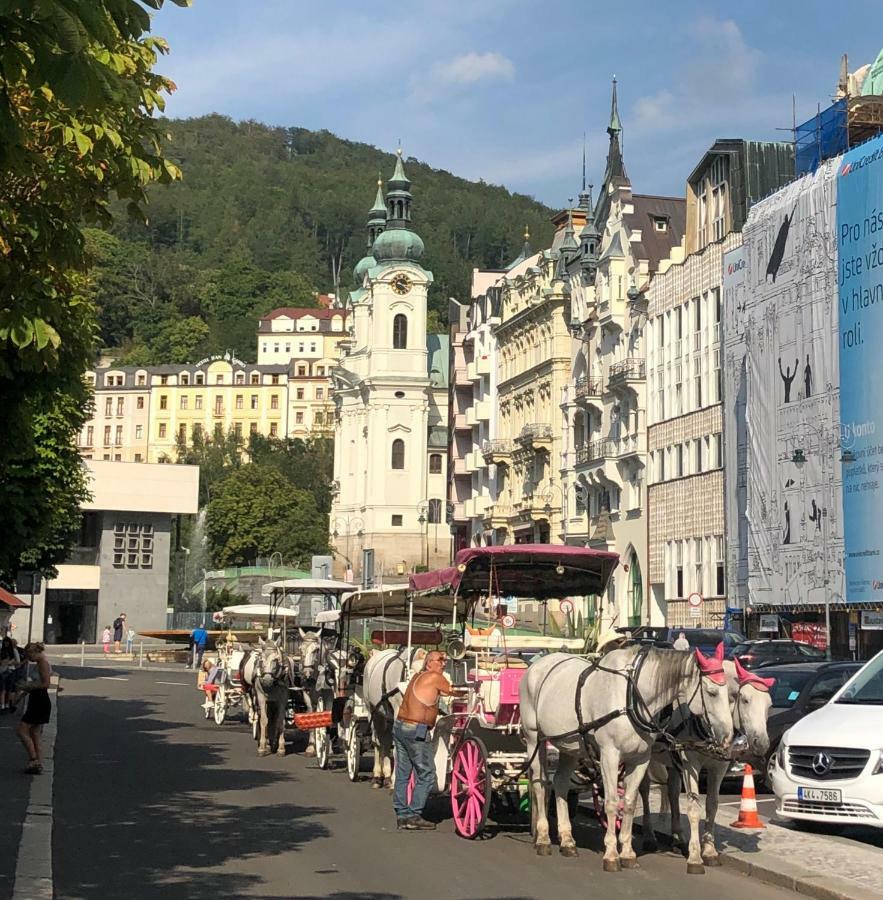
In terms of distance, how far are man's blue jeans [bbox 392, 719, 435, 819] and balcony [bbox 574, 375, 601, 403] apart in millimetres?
58021

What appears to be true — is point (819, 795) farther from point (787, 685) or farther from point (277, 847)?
point (787, 685)

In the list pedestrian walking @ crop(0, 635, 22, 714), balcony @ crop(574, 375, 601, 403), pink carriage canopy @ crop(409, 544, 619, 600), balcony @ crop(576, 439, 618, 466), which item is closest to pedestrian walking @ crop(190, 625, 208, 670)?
pedestrian walking @ crop(0, 635, 22, 714)

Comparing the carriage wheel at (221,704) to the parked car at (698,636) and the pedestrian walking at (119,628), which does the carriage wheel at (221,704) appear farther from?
the pedestrian walking at (119,628)

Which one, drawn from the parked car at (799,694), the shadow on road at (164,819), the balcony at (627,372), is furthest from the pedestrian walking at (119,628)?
the parked car at (799,694)

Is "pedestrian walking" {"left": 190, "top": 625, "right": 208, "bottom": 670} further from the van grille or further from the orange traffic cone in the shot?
the van grille

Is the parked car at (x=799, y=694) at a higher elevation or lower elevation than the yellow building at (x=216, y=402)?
lower

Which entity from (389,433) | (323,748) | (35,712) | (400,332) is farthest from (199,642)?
(400,332)

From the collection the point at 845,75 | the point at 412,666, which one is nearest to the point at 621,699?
the point at 412,666

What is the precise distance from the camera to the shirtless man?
53.6 feet

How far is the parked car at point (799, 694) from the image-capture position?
790 inches

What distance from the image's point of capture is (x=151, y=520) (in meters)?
96.4

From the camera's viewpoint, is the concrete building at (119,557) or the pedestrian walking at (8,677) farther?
the concrete building at (119,557)

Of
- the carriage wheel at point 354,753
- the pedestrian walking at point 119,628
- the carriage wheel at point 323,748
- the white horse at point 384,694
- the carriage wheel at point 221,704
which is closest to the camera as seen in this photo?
the white horse at point 384,694

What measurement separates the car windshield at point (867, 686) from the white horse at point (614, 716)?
3160 millimetres
